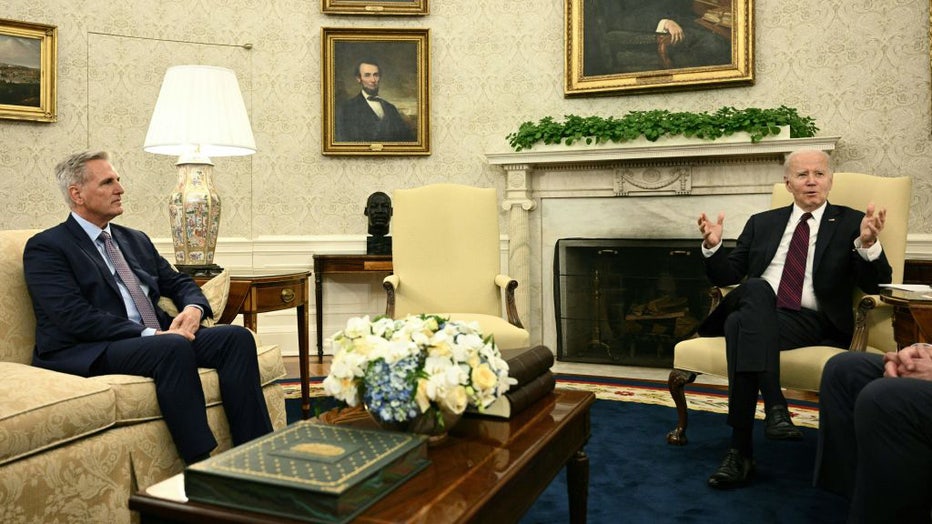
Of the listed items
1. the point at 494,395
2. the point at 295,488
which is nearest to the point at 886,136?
the point at 494,395

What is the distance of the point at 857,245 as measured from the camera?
10.3ft

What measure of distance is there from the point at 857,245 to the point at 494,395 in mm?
2221

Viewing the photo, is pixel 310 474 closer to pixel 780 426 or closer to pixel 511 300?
Result: pixel 780 426

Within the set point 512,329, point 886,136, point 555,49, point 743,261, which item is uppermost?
point 555,49

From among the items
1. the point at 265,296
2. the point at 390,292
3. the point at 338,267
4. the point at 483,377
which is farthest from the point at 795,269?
the point at 338,267

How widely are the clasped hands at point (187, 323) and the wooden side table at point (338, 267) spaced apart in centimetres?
266

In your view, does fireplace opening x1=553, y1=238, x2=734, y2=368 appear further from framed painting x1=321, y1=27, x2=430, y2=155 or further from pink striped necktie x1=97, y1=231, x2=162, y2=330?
pink striped necktie x1=97, y1=231, x2=162, y2=330

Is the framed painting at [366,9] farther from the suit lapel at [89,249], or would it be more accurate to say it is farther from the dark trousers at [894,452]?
the dark trousers at [894,452]

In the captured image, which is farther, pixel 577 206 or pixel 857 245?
pixel 577 206

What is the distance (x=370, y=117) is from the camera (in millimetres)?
6113

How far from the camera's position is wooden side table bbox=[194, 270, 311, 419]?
3.57 m

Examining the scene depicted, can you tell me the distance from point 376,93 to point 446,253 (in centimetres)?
237

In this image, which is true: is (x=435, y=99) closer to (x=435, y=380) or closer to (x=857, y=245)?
(x=857, y=245)

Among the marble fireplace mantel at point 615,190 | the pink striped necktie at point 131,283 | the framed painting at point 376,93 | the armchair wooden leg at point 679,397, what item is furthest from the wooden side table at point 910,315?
the framed painting at point 376,93
